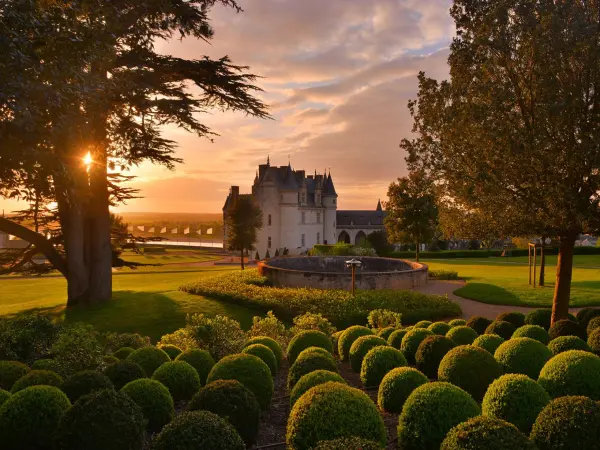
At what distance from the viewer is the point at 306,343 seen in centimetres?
1189

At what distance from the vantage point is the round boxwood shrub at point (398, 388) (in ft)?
28.5

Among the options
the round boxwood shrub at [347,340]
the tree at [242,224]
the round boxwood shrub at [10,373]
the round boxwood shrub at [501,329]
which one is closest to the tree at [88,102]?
the round boxwood shrub at [10,373]

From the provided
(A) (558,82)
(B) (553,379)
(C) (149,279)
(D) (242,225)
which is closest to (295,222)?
(D) (242,225)

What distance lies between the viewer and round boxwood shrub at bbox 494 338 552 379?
32.5 feet

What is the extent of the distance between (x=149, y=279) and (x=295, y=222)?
28.7 meters

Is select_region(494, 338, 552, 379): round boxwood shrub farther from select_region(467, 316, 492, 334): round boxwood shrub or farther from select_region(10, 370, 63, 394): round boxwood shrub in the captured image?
select_region(10, 370, 63, 394): round boxwood shrub

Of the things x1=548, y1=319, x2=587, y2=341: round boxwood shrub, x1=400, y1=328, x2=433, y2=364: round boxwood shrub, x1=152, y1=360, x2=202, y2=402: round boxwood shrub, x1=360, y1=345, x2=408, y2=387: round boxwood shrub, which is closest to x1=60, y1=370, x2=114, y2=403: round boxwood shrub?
x1=152, y1=360, x2=202, y2=402: round boxwood shrub

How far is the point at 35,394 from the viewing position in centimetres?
732

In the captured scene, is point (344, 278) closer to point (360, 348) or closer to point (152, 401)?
point (360, 348)

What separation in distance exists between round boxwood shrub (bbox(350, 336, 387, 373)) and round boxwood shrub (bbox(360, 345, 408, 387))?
44.0 inches

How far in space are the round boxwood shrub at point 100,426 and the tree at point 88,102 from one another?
587 centimetres

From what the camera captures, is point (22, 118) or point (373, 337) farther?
point (373, 337)

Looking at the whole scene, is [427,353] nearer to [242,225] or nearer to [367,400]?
[367,400]

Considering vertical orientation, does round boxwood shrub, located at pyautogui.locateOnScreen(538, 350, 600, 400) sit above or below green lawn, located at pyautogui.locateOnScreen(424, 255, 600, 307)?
above
